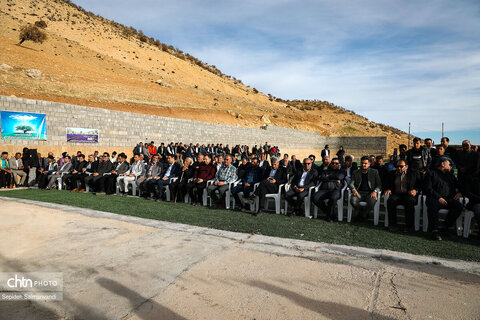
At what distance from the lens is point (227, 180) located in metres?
7.65

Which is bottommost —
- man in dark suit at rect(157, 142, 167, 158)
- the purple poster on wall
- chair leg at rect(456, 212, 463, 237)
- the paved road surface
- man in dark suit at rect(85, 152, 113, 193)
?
the paved road surface

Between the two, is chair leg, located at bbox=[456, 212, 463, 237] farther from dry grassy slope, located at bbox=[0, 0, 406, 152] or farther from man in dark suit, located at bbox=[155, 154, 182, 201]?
dry grassy slope, located at bbox=[0, 0, 406, 152]

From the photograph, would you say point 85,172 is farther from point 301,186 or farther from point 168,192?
point 301,186

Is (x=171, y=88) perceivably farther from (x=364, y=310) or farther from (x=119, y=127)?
(x=364, y=310)

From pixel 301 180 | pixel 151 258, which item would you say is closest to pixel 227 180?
pixel 301 180

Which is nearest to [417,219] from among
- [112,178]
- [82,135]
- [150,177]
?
[150,177]

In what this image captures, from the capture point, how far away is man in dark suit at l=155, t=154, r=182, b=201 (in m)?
8.44

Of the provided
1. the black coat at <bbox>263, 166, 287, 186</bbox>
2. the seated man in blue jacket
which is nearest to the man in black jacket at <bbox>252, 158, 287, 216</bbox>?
the black coat at <bbox>263, 166, 287, 186</bbox>

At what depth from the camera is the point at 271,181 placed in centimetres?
700

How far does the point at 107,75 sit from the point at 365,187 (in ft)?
106

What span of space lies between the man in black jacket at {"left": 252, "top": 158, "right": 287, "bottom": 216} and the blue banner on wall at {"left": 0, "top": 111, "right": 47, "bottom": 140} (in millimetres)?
12647

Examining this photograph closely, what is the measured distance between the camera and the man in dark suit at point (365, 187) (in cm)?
584

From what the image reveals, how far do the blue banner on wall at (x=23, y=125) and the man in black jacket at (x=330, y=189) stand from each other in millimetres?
14032

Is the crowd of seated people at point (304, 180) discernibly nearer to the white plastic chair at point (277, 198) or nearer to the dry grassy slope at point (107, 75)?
the white plastic chair at point (277, 198)
